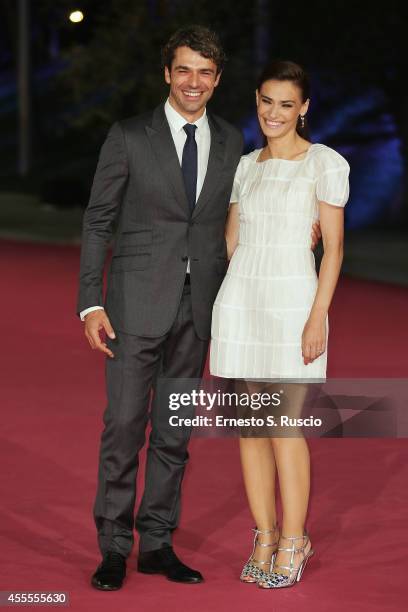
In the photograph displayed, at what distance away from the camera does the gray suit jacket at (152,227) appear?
5.70m

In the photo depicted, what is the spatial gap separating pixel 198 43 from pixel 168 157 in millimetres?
443

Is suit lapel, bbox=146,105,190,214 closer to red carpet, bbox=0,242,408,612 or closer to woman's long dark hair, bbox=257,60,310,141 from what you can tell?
woman's long dark hair, bbox=257,60,310,141

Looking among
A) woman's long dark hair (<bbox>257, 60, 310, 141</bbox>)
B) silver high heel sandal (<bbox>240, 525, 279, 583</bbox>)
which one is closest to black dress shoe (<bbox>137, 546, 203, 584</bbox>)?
silver high heel sandal (<bbox>240, 525, 279, 583</bbox>)

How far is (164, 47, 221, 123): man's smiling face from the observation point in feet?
18.5

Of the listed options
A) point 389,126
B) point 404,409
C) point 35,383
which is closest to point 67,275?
point 35,383

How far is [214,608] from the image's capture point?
551 centimetres

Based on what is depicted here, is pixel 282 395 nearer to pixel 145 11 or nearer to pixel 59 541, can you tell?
pixel 59 541

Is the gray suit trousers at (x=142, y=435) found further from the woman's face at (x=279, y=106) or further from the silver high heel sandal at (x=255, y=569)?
the woman's face at (x=279, y=106)

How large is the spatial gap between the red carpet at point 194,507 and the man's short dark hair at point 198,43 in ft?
6.63

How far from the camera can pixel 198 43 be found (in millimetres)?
5637

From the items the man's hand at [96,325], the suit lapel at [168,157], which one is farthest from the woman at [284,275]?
the man's hand at [96,325]

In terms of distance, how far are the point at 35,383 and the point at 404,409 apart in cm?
250

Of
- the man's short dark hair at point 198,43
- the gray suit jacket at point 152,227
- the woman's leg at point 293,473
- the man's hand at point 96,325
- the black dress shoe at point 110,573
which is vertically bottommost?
the black dress shoe at point 110,573

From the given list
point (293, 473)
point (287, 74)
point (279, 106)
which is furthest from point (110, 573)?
point (287, 74)
